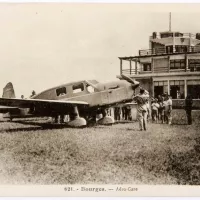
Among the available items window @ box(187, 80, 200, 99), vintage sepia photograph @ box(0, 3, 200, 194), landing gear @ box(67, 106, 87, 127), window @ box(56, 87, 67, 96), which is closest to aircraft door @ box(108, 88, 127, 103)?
vintage sepia photograph @ box(0, 3, 200, 194)

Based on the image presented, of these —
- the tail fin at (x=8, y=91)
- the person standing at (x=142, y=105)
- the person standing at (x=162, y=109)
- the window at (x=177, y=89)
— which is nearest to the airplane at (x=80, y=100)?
the tail fin at (x=8, y=91)

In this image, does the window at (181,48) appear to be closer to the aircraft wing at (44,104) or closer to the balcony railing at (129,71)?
the balcony railing at (129,71)

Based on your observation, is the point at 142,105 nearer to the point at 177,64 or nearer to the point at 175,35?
the point at 177,64

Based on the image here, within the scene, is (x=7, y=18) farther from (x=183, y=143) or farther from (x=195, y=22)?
(x=183, y=143)

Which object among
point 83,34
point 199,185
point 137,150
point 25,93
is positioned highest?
point 83,34

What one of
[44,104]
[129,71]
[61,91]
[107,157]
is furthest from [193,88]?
[44,104]

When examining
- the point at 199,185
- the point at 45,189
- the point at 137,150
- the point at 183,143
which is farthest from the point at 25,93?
the point at 199,185

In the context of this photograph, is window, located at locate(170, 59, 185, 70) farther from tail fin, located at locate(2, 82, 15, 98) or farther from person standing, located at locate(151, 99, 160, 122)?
tail fin, located at locate(2, 82, 15, 98)
